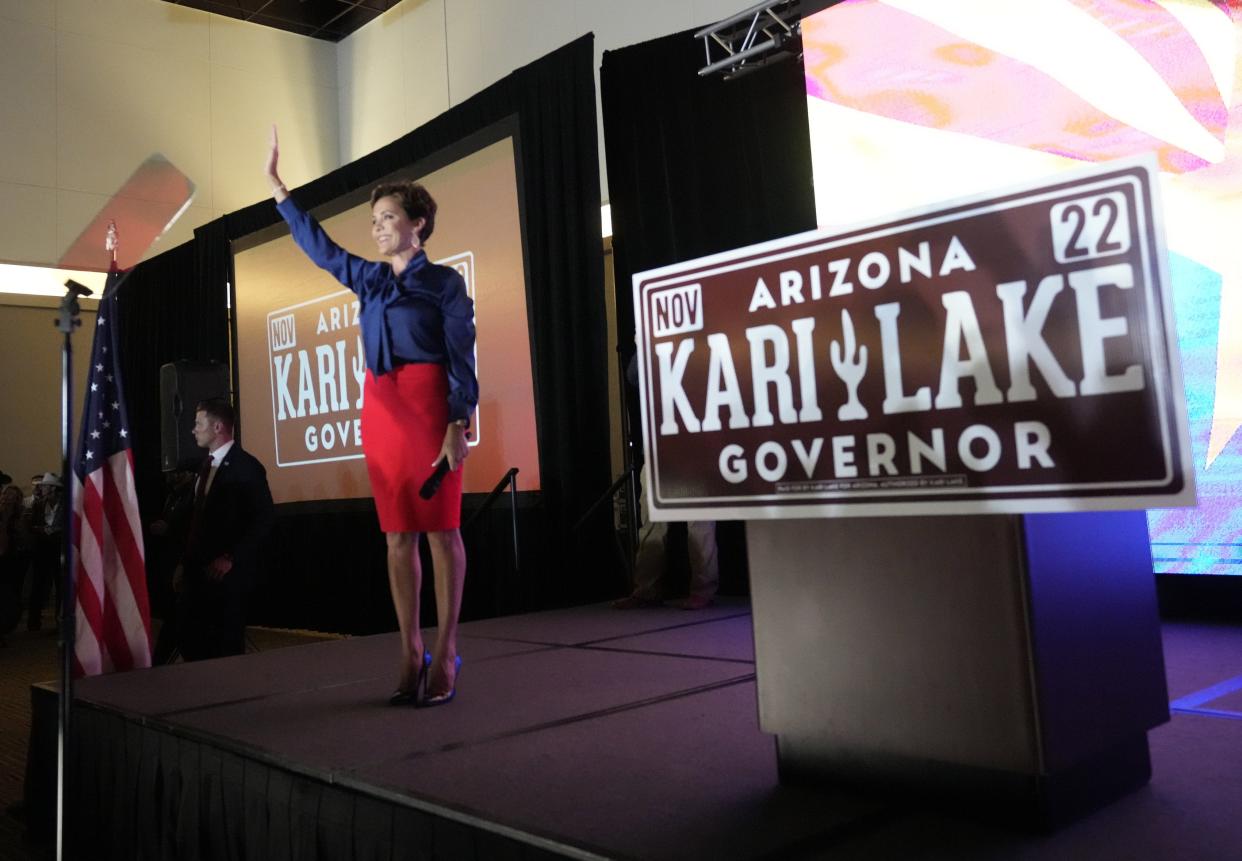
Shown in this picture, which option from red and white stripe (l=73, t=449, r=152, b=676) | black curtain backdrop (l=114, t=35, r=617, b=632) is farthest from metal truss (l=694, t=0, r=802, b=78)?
red and white stripe (l=73, t=449, r=152, b=676)

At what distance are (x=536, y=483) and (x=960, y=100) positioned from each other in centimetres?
281

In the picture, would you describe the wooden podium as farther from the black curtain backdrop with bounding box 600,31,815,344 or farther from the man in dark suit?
the black curtain backdrop with bounding box 600,31,815,344

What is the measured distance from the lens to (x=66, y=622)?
2107mm

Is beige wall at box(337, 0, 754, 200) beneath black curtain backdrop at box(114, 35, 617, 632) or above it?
above

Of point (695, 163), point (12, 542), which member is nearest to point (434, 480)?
point (695, 163)

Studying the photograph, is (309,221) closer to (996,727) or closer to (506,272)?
(996,727)

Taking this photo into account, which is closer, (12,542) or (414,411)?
(414,411)

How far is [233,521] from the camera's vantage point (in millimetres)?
3664

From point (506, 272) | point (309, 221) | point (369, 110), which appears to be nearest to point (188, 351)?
point (369, 110)

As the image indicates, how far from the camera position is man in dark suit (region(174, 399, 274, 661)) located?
11.9ft

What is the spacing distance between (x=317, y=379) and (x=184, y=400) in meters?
0.84

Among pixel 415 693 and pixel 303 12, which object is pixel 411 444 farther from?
pixel 303 12

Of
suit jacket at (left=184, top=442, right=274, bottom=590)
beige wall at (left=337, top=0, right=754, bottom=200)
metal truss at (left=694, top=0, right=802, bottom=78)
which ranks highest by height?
beige wall at (left=337, top=0, right=754, bottom=200)

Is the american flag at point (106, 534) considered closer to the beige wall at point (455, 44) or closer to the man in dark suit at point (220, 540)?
the man in dark suit at point (220, 540)
